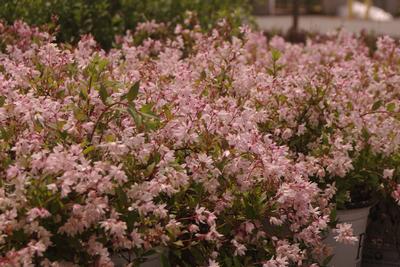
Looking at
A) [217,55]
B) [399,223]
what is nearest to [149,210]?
[217,55]

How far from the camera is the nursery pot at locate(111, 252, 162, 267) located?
9.55 ft

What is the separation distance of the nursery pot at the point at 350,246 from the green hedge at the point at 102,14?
6.80 ft

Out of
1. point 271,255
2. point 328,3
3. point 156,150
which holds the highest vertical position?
point 156,150

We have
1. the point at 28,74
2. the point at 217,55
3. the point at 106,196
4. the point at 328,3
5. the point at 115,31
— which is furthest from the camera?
the point at 328,3

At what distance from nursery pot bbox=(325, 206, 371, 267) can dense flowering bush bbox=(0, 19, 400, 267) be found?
15 centimetres

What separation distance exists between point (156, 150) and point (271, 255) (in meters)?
0.70

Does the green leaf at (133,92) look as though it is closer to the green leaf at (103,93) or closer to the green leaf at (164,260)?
the green leaf at (103,93)

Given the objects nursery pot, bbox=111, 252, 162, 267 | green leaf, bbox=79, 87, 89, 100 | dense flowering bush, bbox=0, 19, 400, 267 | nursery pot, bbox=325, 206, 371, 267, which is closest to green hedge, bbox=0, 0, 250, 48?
dense flowering bush, bbox=0, 19, 400, 267

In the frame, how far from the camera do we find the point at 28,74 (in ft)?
11.9

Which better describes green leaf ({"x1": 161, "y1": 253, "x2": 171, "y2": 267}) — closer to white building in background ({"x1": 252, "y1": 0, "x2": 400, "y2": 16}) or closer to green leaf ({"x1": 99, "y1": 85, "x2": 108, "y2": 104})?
green leaf ({"x1": 99, "y1": 85, "x2": 108, "y2": 104})

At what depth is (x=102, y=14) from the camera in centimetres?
626

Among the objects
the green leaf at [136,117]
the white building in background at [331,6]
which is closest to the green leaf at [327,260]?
the green leaf at [136,117]

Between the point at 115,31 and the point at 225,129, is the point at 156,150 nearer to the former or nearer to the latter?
the point at 225,129

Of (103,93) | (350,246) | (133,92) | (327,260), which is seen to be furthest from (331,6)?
(133,92)
